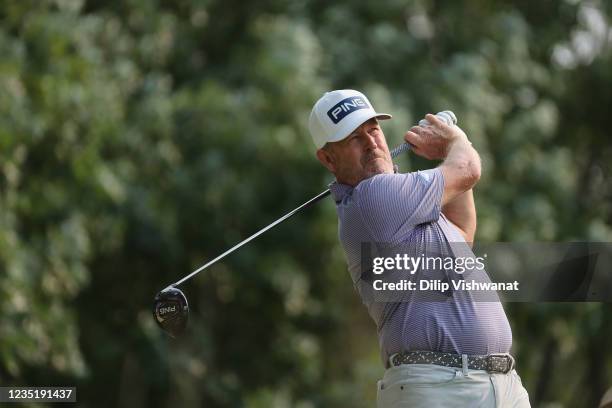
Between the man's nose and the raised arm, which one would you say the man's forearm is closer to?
the raised arm

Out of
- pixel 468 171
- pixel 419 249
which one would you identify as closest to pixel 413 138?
pixel 468 171

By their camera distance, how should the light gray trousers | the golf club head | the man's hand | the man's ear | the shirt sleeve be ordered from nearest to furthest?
the light gray trousers
the shirt sleeve
the man's hand
the man's ear
the golf club head

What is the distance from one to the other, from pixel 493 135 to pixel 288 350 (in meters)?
3.35

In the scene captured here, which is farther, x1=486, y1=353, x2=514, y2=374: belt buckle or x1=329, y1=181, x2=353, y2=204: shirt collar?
x1=329, y1=181, x2=353, y2=204: shirt collar

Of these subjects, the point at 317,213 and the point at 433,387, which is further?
the point at 317,213

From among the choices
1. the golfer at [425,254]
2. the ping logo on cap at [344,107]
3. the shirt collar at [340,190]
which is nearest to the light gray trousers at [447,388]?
the golfer at [425,254]

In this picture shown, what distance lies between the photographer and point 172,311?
4.91 m

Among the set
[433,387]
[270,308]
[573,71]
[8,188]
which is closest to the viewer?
[433,387]

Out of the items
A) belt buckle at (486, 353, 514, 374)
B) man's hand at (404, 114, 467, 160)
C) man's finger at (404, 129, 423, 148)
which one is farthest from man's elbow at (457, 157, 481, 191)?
belt buckle at (486, 353, 514, 374)

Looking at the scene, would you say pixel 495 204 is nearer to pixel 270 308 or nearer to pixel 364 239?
pixel 270 308

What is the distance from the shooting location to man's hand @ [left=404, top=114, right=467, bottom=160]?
4555 mm

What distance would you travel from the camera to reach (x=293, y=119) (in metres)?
12.3

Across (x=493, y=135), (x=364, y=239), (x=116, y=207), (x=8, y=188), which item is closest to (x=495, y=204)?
(x=493, y=135)

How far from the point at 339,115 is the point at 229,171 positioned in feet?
25.5
